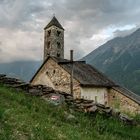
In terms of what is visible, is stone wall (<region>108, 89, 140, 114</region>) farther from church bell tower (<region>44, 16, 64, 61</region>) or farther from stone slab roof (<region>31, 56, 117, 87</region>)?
church bell tower (<region>44, 16, 64, 61</region>)

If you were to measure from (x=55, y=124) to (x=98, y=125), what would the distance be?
193cm

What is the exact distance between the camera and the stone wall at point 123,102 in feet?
114

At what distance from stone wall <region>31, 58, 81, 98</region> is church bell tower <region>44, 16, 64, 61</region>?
7.58m

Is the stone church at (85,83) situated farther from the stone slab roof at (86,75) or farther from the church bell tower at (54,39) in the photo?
the church bell tower at (54,39)

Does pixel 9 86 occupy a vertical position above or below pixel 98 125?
above

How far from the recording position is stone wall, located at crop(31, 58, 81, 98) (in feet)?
119

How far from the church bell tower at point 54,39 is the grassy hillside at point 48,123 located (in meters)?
35.0

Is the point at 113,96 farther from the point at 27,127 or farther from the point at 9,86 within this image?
the point at 27,127

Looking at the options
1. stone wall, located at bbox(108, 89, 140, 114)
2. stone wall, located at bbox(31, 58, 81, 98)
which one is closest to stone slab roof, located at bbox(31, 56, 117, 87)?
stone wall, located at bbox(31, 58, 81, 98)

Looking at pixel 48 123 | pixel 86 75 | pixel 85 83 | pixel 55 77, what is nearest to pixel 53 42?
pixel 55 77

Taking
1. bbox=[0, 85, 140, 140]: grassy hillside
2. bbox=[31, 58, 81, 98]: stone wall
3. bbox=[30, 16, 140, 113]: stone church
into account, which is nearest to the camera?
bbox=[0, 85, 140, 140]: grassy hillside

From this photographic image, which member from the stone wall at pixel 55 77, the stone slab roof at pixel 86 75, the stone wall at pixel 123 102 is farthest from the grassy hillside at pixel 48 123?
the stone wall at pixel 55 77

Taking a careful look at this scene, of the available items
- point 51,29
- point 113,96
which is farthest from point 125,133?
point 51,29

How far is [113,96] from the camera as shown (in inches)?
1522
